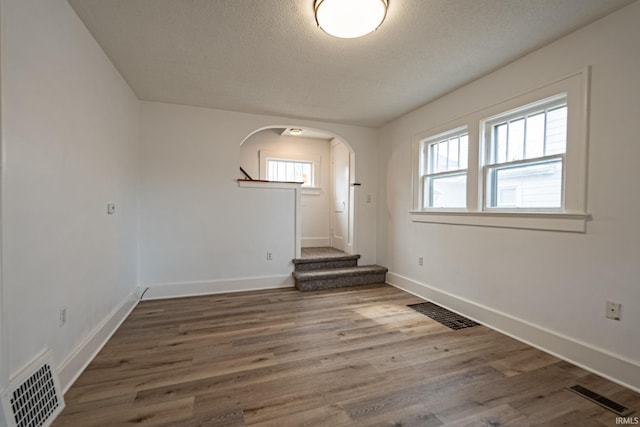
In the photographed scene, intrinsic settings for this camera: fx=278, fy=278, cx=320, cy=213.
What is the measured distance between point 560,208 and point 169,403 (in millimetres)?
3032

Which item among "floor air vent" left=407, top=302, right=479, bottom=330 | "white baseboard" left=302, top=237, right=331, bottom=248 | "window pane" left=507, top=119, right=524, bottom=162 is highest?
"window pane" left=507, top=119, right=524, bottom=162

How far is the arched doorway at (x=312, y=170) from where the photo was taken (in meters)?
5.32

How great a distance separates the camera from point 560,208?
7.16ft

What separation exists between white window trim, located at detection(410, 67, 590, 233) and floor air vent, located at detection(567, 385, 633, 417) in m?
1.05

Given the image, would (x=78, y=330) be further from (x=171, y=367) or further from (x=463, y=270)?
(x=463, y=270)

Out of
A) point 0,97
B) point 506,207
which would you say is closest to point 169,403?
point 0,97

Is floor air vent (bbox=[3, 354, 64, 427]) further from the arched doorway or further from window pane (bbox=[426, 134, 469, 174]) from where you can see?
the arched doorway

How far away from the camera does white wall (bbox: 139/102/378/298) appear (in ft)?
11.4

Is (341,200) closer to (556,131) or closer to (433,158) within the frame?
(433,158)

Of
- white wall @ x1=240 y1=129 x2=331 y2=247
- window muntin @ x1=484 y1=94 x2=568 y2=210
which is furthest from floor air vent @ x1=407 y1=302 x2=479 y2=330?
white wall @ x1=240 y1=129 x2=331 y2=247

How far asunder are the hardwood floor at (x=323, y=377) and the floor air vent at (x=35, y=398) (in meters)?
0.09

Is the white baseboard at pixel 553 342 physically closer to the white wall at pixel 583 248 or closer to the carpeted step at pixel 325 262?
the white wall at pixel 583 248

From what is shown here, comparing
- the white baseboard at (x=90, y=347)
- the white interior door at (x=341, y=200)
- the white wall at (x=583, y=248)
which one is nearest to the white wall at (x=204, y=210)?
the white baseboard at (x=90, y=347)

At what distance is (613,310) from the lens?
6.15ft
